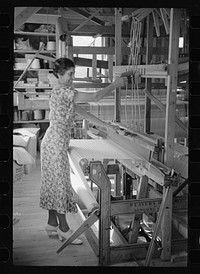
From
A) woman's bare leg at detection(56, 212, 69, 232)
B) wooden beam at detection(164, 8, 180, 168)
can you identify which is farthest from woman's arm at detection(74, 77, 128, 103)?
woman's bare leg at detection(56, 212, 69, 232)

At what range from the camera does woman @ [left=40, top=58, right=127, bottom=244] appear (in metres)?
2.07

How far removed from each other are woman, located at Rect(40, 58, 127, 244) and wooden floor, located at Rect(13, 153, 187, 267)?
68 mm

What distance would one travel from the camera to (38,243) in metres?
2.09

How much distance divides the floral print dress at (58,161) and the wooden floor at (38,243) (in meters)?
0.13

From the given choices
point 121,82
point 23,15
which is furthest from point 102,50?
point 23,15

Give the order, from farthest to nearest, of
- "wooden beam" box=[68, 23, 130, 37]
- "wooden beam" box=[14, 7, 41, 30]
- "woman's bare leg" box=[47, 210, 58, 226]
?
"wooden beam" box=[68, 23, 130, 37]
"woman's bare leg" box=[47, 210, 58, 226]
"wooden beam" box=[14, 7, 41, 30]

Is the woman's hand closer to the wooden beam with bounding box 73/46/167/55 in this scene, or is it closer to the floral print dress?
the floral print dress

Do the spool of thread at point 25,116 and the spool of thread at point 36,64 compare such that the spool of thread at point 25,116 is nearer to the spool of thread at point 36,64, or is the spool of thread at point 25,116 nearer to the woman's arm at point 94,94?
the spool of thread at point 36,64

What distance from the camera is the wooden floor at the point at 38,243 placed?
5.76 feet

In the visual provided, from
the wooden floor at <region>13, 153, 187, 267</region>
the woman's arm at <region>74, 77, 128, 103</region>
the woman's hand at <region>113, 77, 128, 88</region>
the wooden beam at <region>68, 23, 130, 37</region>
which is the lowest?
the wooden floor at <region>13, 153, 187, 267</region>

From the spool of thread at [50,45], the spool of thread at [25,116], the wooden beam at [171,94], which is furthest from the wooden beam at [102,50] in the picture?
the spool of thread at [50,45]

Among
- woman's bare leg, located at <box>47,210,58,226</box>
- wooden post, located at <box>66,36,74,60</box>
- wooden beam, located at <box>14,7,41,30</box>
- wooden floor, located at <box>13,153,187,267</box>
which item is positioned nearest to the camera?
wooden beam, located at <box>14,7,41,30</box>

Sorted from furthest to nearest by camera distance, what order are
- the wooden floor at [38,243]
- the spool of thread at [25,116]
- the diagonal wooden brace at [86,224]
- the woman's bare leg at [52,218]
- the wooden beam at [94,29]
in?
the spool of thread at [25,116] < the wooden beam at [94,29] < the woman's bare leg at [52,218] < the diagonal wooden brace at [86,224] < the wooden floor at [38,243]
